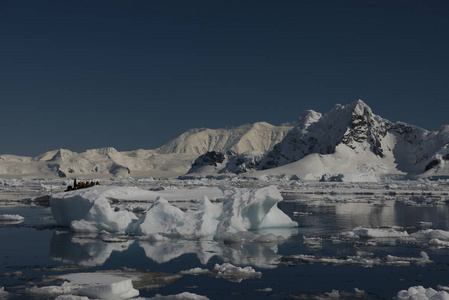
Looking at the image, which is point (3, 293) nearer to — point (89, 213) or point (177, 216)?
point (177, 216)

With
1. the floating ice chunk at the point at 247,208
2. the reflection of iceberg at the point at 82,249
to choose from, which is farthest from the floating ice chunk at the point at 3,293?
the floating ice chunk at the point at 247,208

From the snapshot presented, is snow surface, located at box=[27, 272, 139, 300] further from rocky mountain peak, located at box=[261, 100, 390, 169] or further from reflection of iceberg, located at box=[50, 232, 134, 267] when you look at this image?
rocky mountain peak, located at box=[261, 100, 390, 169]

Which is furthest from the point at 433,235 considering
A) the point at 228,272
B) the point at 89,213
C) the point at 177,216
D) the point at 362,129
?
the point at 362,129

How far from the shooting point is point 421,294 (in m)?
9.71

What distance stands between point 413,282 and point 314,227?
36.0 feet

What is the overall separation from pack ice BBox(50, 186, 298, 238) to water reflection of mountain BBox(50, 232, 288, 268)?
40.4 inches

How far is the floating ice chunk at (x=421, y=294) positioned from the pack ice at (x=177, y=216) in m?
8.67

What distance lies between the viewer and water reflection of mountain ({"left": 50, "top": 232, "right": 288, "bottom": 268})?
47.4 feet

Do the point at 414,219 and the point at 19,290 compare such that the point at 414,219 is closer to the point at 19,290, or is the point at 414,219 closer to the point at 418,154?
the point at 19,290

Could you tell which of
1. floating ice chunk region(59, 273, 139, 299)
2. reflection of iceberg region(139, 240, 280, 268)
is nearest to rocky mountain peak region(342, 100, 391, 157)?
reflection of iceberg region(139, 240, 280, 268)

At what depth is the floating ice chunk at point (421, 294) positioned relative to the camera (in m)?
9.32

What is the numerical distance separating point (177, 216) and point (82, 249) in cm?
420

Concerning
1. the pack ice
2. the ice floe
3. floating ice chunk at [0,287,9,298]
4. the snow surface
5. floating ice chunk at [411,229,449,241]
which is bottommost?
floating ice chunk at [0,287,9,298]

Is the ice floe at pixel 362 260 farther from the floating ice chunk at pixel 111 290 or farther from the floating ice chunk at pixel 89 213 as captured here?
the floating ice chunk at pixel 89 213
